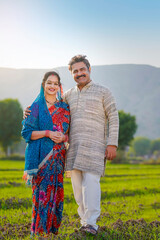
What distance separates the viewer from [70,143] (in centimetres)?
450

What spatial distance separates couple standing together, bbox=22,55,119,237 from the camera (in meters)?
4.12

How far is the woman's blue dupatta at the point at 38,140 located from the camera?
4113 mm

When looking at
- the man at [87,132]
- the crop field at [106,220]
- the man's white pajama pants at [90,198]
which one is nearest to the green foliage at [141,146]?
the crop field at [106,220]

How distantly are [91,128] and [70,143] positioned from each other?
0.38 meters

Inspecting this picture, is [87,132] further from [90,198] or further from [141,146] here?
[141,146]

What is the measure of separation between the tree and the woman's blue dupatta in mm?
36684

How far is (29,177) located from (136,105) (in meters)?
195

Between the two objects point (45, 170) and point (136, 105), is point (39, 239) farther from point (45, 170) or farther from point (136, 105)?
point (136, 105)

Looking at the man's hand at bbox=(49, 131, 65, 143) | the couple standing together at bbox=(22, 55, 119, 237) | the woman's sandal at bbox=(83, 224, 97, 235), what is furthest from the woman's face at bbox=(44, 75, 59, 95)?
the woman's sandal at bbox=(83, 224, 97, 235)

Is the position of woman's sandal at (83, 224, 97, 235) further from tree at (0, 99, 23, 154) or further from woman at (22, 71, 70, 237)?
tree at (0, 99, 23, 154)

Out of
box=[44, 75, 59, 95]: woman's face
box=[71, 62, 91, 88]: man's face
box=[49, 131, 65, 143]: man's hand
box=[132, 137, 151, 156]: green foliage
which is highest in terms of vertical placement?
box=[71, 62, 91, 88]: man's face

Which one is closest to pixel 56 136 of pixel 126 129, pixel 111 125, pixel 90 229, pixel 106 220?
pixel 111 125

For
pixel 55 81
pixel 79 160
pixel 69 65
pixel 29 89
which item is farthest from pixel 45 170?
pixel 29 89

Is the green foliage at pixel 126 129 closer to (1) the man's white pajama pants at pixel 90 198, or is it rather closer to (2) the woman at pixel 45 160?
(1) the man's white pajama pants at pixel 90 198
